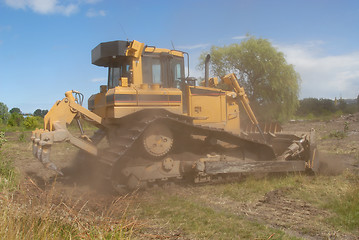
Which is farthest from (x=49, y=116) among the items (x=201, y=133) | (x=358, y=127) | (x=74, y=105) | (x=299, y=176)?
(x=358, y=127)

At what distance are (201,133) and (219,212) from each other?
2714mm

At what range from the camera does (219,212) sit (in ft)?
18.7

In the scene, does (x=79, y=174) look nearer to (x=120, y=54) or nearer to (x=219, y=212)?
(x=120, y=54)

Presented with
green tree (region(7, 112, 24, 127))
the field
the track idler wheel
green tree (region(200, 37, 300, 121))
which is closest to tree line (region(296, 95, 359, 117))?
green tree (region(200, 37, 300, 121))

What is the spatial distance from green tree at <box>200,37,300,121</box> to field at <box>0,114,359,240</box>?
17.4 m

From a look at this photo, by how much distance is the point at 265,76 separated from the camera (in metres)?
26.3

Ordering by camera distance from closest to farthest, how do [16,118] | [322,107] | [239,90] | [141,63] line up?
1. [141,63]
2. [239,90]
3. [16,118]
4. [322,107]

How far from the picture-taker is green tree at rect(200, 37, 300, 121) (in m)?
26.1

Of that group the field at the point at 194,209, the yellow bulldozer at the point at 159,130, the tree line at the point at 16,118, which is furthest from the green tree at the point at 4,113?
the yellow bulldozer at the point at 159,130

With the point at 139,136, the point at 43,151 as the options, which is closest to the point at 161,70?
the point at 139,136

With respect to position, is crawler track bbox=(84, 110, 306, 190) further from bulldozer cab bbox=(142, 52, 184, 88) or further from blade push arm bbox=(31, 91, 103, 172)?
bulldozer cab bbox=(142, 52, 184, 88)

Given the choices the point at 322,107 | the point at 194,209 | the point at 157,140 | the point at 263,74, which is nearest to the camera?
the point at 194,209

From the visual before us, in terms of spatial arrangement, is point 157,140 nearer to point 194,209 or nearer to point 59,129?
point 194,209

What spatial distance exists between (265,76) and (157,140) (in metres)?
20.6
